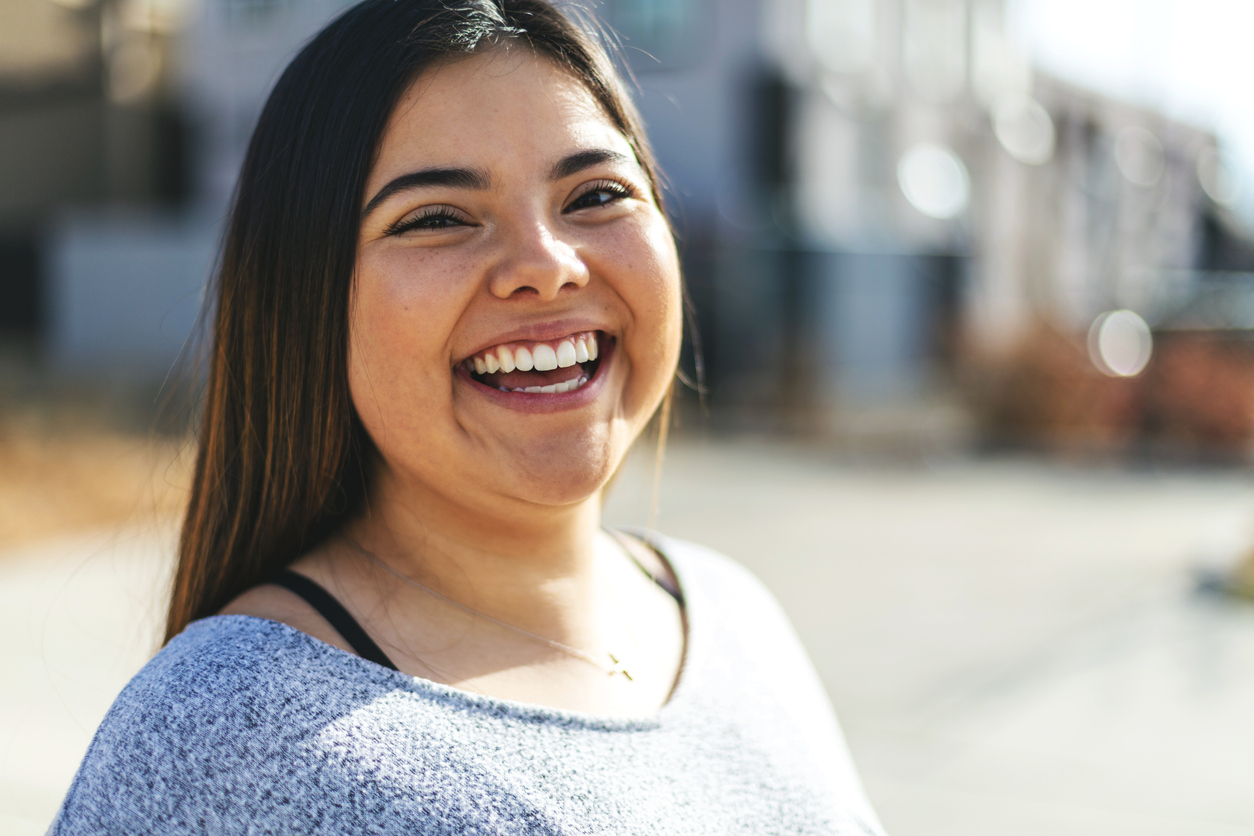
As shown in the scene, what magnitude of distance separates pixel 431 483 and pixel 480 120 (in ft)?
1.48

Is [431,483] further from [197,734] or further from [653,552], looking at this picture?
[653,552]

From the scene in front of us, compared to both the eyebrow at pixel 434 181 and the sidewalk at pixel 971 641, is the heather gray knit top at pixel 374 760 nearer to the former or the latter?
the eyebrow at pixel 434 181

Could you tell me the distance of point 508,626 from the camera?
142 centimetres

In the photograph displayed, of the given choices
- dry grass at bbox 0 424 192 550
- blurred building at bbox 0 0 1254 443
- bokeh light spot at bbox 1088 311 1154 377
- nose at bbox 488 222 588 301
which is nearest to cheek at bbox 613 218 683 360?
nose at bbox 488 222 588 301

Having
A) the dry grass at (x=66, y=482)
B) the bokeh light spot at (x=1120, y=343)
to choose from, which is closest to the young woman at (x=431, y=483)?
the dry grass at (x=66, y=482)

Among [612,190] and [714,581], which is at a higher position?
[612,190]

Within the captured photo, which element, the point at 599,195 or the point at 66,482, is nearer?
the point at 599,195

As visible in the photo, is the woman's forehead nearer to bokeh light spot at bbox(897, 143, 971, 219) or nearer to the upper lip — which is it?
the upper lip

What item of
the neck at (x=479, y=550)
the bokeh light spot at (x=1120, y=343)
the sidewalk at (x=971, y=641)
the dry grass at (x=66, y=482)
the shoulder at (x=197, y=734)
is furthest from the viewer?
the bokeh light spot at (x=1120, y=343)

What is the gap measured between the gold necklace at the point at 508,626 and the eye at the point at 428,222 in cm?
43

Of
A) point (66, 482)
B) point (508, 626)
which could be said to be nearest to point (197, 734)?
point (508, 626)

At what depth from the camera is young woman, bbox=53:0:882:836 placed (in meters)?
1.12

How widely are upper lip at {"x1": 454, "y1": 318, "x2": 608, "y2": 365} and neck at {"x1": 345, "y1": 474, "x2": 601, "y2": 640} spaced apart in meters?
0.22

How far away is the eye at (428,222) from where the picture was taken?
1.26 m
